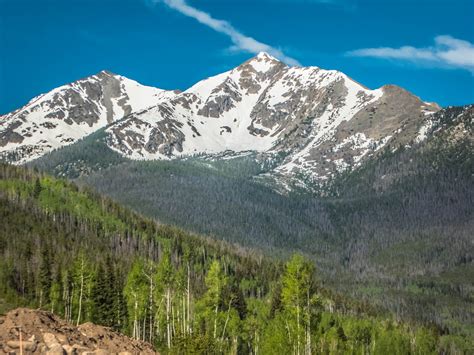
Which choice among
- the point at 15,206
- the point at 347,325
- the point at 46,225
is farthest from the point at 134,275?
the point at 15,206

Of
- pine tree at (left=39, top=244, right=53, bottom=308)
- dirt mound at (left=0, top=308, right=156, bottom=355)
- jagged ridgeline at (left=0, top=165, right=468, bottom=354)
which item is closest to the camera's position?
dirt mound at (left=0, top=308, right=156, bottom=355)

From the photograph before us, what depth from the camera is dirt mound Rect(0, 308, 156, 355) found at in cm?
2394

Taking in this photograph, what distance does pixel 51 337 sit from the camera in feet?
81.4

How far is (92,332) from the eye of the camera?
28469mm

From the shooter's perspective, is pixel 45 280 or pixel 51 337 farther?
pixel 45 280

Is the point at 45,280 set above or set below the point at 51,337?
below

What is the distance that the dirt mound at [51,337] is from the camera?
23.9 metres

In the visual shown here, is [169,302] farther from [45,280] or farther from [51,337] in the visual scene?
[51,337]

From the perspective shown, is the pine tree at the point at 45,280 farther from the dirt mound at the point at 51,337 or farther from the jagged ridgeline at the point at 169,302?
the dirt mound at the point at 51,337

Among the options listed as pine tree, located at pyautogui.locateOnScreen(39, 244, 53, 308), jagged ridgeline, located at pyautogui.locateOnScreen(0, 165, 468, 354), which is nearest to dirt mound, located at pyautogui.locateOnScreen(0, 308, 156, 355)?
jagged ridgeline, located at pyautogui.locateOnScreen(0, 165, 468, 354)

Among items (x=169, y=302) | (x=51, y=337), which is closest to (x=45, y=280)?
(x=169, y=302)

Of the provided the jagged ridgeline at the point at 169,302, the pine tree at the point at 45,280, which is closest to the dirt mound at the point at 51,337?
the jagged ridgeline at the point at 169,302

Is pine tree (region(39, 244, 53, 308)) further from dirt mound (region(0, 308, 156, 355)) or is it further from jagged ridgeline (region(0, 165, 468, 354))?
dirt mound (region(0, 308, 156, 355))

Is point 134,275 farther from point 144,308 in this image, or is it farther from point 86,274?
point 86,274
